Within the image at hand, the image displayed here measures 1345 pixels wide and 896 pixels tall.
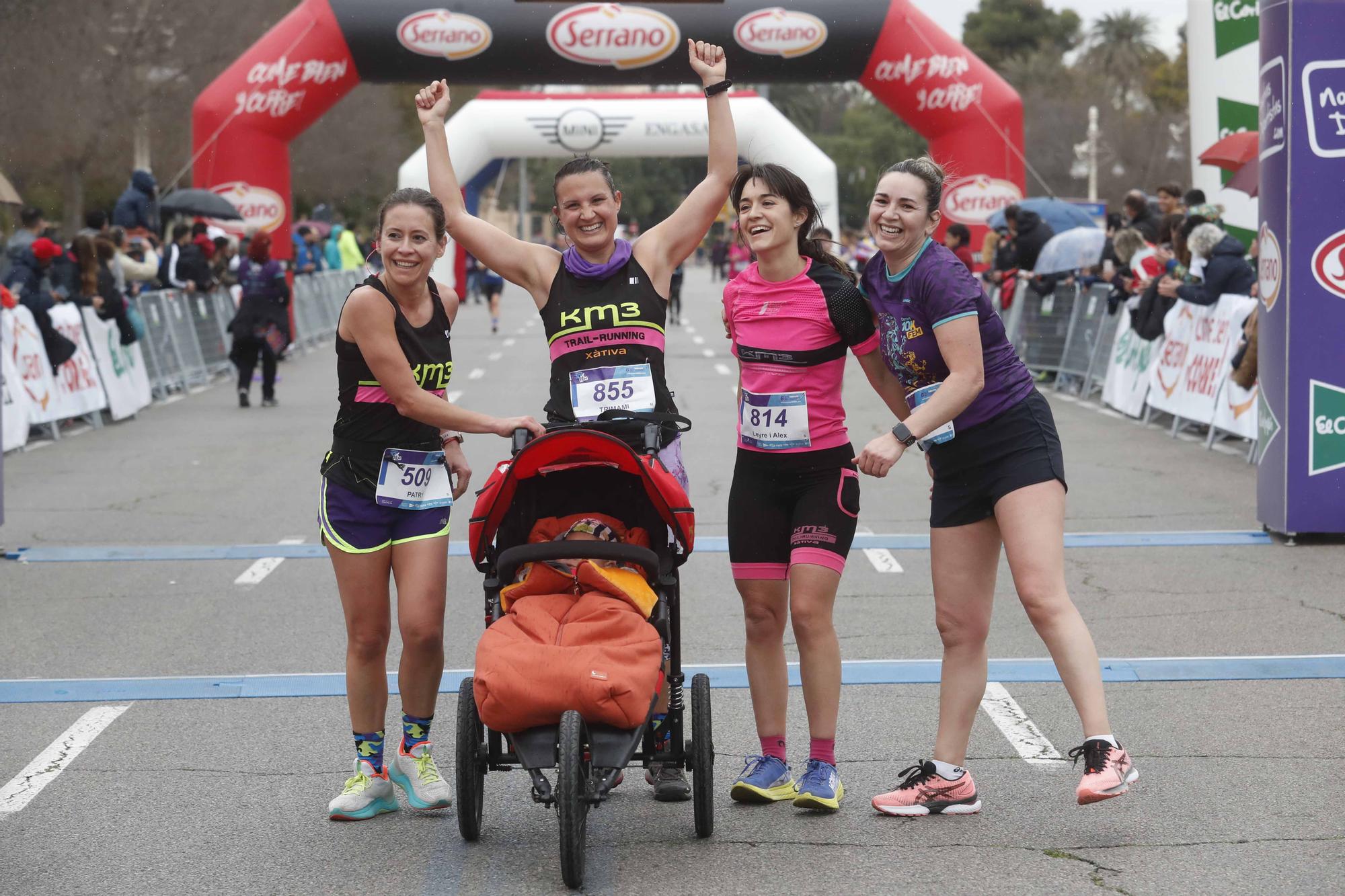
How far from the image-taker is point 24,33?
32.7 metres

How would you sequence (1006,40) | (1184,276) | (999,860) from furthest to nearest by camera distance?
1. (1006,40)
2. (1184,276)
3. (999,860)

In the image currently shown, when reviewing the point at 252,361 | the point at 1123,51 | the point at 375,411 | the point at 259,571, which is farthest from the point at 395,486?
the point at 1123,51

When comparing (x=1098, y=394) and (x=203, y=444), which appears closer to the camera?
(x=203, y=444)

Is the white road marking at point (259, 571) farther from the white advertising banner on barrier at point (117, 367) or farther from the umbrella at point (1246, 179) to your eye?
the umbrella at point (1246, 179)

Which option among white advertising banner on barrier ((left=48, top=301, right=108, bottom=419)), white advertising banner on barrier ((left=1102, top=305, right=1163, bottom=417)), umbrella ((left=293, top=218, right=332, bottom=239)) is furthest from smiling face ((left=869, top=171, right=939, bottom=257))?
umbrella ((left=293, top=218, right=332, bottom=239))

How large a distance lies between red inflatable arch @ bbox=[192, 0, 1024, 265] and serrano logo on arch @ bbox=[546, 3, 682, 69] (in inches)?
0.7

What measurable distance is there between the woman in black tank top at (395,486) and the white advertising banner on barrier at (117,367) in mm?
12367

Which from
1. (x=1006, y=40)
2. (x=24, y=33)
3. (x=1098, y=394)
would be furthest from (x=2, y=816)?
(x=1006, y=40)

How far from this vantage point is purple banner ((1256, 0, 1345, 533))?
8.89 meters

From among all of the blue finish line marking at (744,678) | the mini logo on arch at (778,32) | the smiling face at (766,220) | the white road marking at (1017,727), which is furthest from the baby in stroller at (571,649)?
the mini logo on arch at (778,32)

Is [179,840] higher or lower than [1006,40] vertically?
lower

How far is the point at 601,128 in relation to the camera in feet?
98.0

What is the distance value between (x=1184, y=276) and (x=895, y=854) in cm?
1111

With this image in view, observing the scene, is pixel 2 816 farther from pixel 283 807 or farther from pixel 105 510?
pixel 105 510
